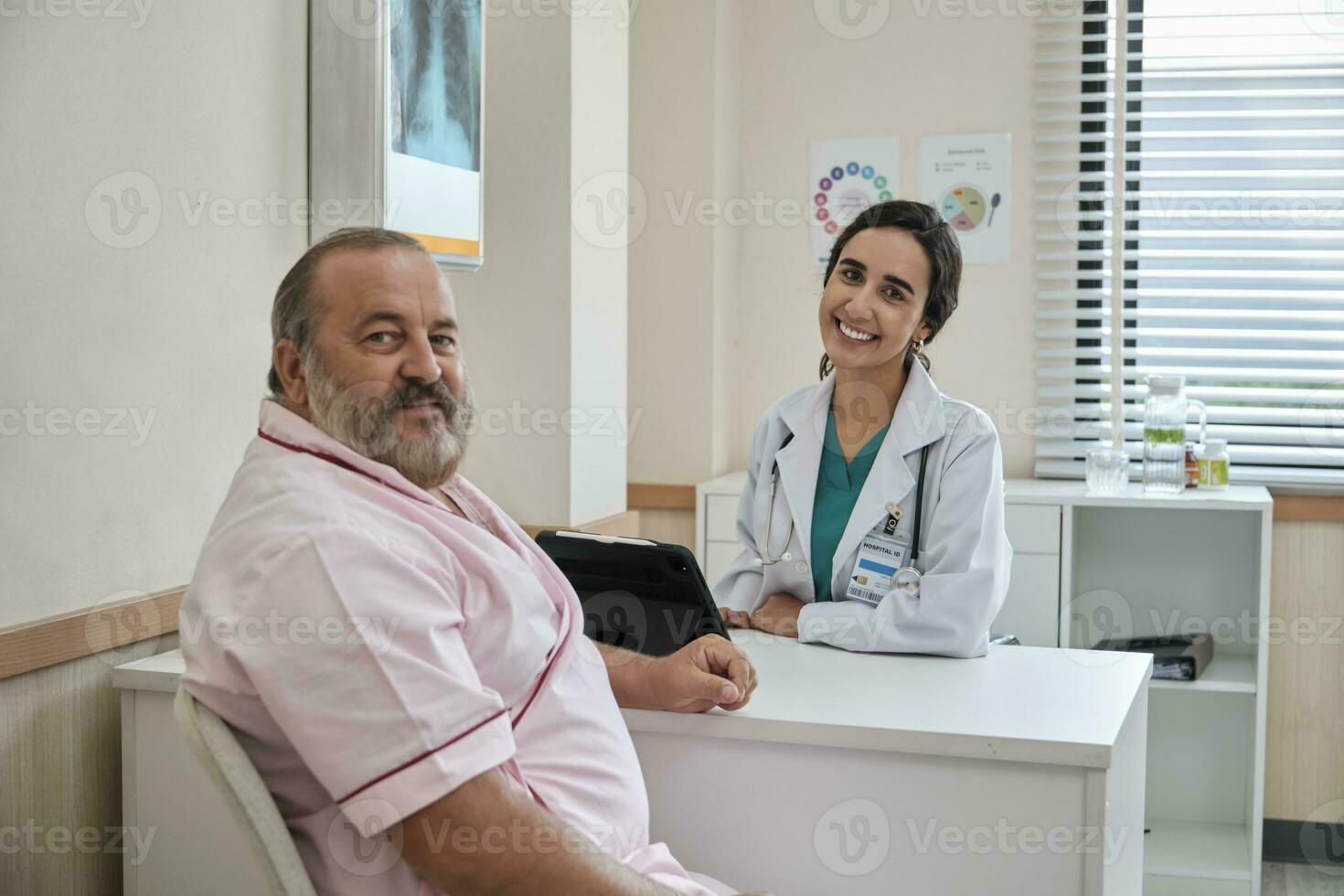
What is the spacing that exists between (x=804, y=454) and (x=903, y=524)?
25 centimetres

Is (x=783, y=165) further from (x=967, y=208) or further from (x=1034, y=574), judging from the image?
(x=1034, y=574)

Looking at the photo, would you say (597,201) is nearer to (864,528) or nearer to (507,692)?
(864,528)

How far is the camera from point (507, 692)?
1.37 metres

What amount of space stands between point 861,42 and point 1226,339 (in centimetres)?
145

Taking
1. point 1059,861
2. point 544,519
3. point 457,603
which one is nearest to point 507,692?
point 457,603

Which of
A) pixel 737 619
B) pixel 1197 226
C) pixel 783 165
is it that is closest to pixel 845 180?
pixel 783 165

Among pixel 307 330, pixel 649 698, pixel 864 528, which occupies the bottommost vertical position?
pixel 649 698

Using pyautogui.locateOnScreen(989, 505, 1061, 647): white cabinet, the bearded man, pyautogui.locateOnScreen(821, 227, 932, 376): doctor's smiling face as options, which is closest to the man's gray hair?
the bearded man

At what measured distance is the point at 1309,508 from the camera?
3537mm

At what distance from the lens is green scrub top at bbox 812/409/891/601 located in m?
2.35

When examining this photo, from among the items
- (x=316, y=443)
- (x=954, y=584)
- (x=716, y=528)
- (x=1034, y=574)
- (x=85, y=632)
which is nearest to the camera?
(x=316, y=443)

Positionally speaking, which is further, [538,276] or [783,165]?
[783,165]

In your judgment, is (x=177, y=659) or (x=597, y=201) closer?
(x=177, y=659)

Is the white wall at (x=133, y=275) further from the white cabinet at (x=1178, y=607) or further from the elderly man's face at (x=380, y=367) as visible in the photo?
the white cabinet at (x=1178, y=607)
